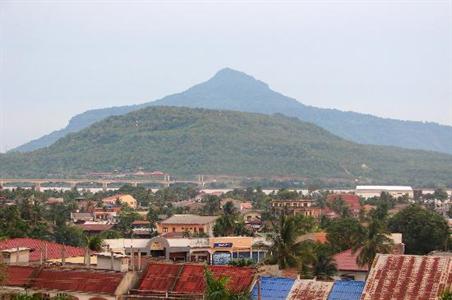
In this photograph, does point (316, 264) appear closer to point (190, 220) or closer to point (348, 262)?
point (348, 262)

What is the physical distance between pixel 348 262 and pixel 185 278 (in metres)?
20.2

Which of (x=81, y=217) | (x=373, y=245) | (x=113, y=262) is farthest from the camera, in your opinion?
(x=81, y=217)

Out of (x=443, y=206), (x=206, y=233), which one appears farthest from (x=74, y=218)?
(x=443, y=206)

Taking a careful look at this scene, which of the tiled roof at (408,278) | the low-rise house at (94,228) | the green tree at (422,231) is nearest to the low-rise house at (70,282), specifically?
the tiled roof at (408,278)

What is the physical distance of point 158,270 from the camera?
41.0 m

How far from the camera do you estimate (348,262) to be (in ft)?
191

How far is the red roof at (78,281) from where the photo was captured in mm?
39969

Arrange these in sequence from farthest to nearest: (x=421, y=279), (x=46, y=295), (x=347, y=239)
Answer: (x=347, y=239), (x=46, y=295), (x=421, y=279)

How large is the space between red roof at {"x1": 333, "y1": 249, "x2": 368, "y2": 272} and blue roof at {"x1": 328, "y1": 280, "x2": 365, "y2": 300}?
59.1 ft

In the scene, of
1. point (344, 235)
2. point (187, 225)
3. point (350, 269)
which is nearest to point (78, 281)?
point (350, 269)

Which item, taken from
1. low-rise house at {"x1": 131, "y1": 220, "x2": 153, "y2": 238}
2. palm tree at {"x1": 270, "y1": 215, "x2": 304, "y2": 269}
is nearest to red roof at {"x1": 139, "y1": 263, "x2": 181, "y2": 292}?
palm tree at {"x1": 270, "y1": 215, "x2": 304, "y2": 269}

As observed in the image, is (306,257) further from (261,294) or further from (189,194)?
(189,194)

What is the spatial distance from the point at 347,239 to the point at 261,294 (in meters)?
34.3

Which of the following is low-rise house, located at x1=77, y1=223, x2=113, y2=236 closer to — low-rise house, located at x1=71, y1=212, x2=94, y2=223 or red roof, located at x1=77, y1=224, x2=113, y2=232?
red roof, located at x1=77, y1=224, x2=113, y2=232
